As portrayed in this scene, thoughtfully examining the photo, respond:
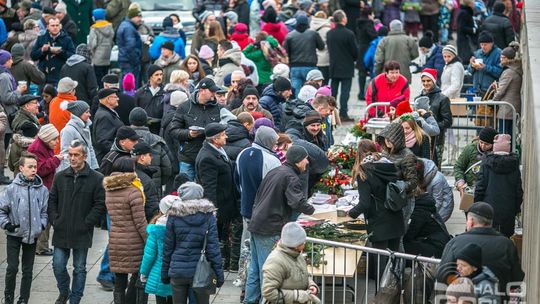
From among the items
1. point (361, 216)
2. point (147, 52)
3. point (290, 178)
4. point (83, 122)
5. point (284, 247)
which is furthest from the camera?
point (147, 52)

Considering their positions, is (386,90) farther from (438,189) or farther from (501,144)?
(501,144)

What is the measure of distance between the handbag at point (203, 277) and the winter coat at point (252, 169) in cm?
174

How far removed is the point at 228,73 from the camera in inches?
848

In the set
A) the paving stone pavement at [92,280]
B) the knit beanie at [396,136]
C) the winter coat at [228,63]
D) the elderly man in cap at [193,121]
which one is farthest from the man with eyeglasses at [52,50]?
the knit beanie at [396,136]

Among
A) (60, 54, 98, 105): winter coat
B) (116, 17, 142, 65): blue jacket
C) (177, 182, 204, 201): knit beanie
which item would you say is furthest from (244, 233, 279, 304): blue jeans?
(116, 17, 142, 65): blue jacket

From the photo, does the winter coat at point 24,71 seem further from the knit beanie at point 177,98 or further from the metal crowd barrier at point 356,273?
the metal crowd barrier at point 356,273

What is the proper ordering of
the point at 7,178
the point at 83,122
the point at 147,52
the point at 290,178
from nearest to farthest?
the point at 290,178 → the point at 83,122 → the point at 7,178 → the point at 147,52

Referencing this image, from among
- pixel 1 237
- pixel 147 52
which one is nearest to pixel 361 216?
pixel 1 237

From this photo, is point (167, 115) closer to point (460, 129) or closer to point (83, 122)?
point (83, 122)

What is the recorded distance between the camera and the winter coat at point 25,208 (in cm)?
1462

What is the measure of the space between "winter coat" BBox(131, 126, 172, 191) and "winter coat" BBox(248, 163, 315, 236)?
104 inches

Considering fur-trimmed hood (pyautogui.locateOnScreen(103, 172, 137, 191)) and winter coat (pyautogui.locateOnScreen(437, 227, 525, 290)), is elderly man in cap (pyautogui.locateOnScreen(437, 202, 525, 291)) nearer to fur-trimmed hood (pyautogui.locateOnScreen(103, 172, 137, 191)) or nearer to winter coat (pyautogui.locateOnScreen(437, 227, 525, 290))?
winter coat (pyautogui.locateOnScreen(437, 227, 525, 290))

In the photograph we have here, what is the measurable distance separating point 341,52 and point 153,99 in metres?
6.77

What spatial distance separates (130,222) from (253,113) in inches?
147
